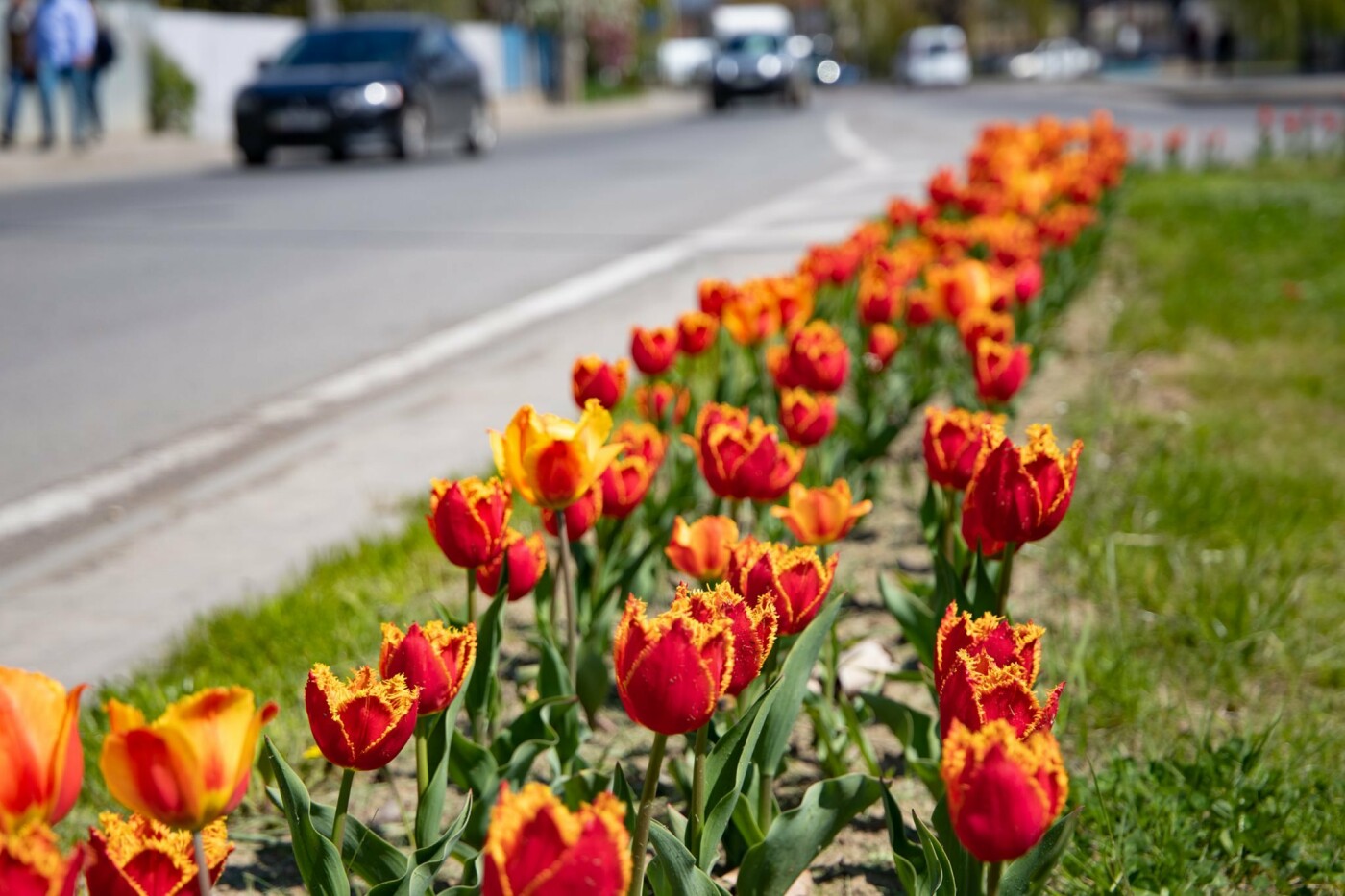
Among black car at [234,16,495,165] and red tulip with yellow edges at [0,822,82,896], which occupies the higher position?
black car at [234,16,495,165]

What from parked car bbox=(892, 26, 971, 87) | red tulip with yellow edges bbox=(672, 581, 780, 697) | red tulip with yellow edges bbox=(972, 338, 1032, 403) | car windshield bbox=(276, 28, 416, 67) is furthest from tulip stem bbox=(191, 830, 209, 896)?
parked car bbox=(892, 26, 971, 87)

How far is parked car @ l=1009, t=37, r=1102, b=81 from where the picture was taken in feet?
210

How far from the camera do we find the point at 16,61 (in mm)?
17531

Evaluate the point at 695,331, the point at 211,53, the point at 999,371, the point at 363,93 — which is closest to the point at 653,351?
the point at 695,331

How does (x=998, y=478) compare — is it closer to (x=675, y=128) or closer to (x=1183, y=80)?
(x=675, y=128)

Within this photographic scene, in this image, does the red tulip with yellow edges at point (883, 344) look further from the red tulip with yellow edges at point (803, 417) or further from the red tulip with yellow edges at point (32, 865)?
the red tulip with yellow edges at point (32, 865)

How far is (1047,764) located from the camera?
1003 millimetres

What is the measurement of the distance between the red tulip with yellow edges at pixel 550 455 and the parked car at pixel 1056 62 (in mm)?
64769

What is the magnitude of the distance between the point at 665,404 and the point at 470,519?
131 centimetres

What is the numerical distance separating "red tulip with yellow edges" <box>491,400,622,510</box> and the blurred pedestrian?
17.7m

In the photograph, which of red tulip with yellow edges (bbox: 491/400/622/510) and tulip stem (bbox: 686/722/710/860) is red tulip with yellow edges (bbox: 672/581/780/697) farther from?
red tulip with yellow edges (bbox: 491/400/622/510)

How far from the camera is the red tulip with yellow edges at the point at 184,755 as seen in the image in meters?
0.92

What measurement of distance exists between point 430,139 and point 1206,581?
50.4 feet

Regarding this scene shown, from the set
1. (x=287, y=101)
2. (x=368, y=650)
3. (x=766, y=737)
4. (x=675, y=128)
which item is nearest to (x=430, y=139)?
(x=287, y=101)
